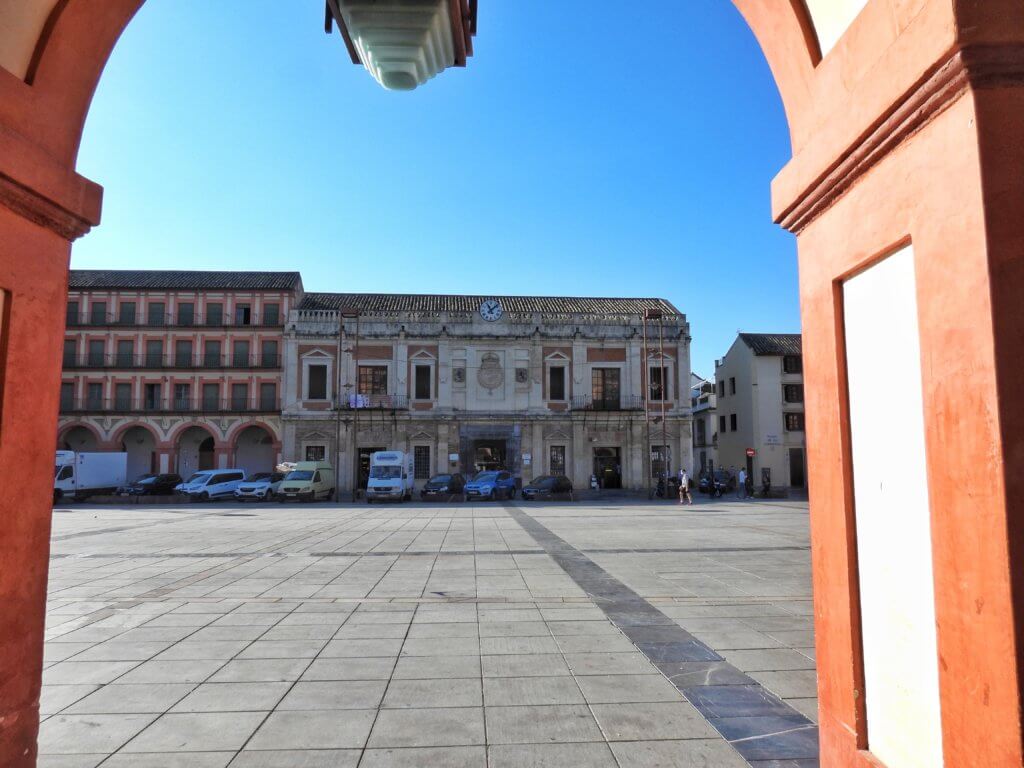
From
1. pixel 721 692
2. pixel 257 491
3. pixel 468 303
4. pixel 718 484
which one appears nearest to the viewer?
pixel 721 692

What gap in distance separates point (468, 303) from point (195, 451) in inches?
731

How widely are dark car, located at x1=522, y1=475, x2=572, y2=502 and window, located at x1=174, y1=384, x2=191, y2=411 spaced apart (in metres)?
20.5

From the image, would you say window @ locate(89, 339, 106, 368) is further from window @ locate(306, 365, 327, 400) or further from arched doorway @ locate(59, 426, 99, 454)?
window @ locate(306, 365, 327, 400)

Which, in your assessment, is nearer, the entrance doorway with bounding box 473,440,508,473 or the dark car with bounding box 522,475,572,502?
the dark car with bounding box 522,475,572,502

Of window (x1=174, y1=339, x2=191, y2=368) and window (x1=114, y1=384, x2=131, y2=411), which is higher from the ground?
window (x1=174, y1=339, x2=191, y2=368)

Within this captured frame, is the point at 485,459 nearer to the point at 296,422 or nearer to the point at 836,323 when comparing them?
the point at 296,422

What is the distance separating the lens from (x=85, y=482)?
3022 centimetres

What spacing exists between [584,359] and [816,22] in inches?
1369

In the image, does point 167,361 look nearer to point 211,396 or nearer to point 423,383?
point 211,396

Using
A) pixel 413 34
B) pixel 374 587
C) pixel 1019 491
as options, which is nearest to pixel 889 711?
pixel 1019 491

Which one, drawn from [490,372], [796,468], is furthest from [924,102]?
[796,468]

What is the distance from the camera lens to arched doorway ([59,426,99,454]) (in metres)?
38.4

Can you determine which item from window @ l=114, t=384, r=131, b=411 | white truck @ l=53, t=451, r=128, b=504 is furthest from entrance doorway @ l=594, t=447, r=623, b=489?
window @ l=114, t=384, r=131, b=411

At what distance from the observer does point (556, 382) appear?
3731 cm
